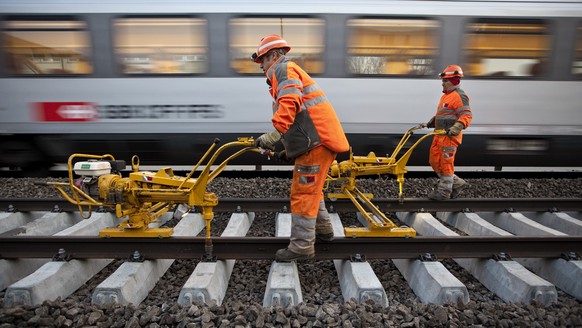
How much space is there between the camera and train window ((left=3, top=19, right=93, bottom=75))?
6.09m

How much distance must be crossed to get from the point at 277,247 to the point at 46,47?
555 cm

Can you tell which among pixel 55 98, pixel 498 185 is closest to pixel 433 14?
pixel 498 185

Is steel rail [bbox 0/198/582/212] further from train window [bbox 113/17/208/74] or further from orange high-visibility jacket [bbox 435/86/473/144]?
train window [bbox 113/17/208/74]

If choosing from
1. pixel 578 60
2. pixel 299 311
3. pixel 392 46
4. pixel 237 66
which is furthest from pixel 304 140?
pixel 578 60

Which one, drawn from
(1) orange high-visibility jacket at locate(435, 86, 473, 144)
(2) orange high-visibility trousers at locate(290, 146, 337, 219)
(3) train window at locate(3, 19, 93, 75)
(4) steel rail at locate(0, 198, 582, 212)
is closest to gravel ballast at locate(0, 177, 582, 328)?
(2) orange high-visibility trousers at locate(290, 146, 337, 219)

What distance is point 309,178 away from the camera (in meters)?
3.12

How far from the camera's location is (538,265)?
11.3 feet

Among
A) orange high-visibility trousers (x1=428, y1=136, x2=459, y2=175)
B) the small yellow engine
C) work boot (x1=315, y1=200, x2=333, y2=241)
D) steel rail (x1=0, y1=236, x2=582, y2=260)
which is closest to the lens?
the small yellow engine

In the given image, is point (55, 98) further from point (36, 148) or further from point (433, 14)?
point (433, 14)

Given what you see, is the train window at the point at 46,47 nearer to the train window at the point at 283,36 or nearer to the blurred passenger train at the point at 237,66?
the blurred passenger train at the point at 237,66

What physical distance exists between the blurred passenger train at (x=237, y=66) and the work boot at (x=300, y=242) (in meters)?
3.41

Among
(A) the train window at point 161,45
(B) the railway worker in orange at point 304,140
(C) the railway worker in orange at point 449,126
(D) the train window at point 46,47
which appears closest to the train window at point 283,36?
(A) the train window at point 161,45

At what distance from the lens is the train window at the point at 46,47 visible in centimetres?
609

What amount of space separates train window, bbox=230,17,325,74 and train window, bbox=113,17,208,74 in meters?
0.54
